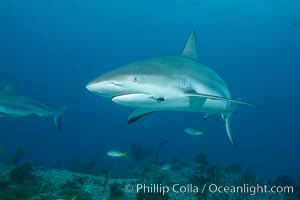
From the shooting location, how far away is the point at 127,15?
109 meters

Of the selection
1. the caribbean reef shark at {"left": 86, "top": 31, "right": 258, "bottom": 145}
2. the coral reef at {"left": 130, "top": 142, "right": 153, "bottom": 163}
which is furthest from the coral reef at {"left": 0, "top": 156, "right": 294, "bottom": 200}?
the coral reef at {"left": 130, "top": 142, "right": 153, "bottom": 163}

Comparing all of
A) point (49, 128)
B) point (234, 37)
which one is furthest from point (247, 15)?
point (49, 128)

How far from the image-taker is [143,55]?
392 ft

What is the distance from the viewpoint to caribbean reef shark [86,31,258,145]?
3723 millimetres

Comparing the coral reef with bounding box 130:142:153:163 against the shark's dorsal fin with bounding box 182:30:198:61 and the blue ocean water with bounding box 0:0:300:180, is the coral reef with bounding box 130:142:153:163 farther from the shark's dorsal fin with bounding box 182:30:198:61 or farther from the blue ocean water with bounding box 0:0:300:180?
the blue ocean water with bounding box 0:0:300:180

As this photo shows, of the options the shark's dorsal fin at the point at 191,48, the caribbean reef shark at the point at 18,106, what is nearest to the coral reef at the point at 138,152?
the caribbean reef shark at the point at 18,106

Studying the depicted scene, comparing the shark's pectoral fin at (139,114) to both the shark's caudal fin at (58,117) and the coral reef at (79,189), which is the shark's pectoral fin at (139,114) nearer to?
the coral reef at (79,189)

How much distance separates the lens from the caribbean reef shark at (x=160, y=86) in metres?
3.72

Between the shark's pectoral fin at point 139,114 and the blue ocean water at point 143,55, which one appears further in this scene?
the blue ocean water at point 143,55

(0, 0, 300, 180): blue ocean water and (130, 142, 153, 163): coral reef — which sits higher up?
(0, 0, 300, 180): blue ocean water

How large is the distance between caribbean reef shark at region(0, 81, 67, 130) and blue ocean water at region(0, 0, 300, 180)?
78.6 metres

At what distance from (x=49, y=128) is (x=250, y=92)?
259 ft

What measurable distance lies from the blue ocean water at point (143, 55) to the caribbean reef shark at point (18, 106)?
258ft

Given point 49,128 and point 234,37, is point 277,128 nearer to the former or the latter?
point 234,37
